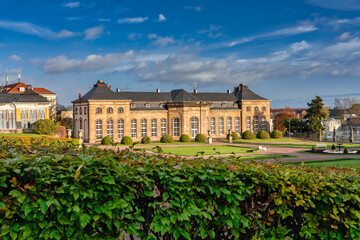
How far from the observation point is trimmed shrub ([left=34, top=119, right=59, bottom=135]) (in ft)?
130

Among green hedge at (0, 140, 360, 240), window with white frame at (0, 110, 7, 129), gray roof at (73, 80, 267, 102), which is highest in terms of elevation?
gray roof at (73, 80, 267, 102)

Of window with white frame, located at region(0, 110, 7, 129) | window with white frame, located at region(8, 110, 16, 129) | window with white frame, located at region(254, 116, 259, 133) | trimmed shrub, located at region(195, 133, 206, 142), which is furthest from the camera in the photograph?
window with white frame, located at region(254, 116, 259, 133)

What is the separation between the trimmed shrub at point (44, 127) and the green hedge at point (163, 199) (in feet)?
123

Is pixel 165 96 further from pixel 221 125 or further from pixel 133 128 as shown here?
pixel 221 125

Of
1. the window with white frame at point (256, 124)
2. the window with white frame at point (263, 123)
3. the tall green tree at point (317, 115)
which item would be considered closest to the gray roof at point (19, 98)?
the window with white frame at point (256, 124)

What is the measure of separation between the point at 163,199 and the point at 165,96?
4711 centimetres

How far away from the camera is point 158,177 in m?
4.22

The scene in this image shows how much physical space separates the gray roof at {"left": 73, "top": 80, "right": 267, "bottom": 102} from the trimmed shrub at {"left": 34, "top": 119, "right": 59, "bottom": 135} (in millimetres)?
6928

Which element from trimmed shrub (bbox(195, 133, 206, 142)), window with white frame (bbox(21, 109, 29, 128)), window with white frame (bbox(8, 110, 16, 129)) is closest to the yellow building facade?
trimmed shrub (bbox(195, 133, 206, 142))

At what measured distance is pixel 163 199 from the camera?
408 cm

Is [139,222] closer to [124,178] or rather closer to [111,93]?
[124,178]

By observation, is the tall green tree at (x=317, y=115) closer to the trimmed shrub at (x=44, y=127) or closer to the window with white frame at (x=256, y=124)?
the window with white frame at (x=256, y=124)

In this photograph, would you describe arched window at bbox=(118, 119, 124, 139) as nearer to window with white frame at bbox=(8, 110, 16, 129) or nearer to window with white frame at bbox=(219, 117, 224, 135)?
window with white frame at bbox=(8, 110, 16, 129)

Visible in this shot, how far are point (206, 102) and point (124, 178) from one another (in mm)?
46637
